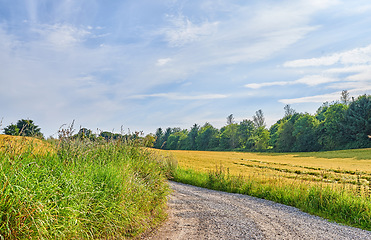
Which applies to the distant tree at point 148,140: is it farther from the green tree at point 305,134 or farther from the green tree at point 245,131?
the green tree at point 245,131

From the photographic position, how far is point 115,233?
545 centimetres

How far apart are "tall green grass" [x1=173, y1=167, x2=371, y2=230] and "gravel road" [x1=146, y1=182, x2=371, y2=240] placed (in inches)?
19.3

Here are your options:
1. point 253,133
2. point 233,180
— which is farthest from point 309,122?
point 233,180

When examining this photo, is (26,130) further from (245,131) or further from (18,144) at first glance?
(245,131)

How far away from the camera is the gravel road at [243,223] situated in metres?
6.61

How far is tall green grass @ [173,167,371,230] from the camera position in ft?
26.6

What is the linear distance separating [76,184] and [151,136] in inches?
191

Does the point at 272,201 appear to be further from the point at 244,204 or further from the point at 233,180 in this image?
the point at 233,180

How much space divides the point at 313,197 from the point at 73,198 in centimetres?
842

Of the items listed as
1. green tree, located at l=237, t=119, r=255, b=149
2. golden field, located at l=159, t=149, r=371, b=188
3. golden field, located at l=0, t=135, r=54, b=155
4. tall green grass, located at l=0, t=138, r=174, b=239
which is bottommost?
golden field, located at l=159, t=149, r=371, b=188

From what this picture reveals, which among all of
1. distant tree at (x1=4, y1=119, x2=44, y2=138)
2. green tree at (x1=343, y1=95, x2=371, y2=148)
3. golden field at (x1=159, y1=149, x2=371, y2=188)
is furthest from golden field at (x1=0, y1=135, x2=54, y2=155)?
green tree at (x1=343, y1=95, x2=371, y2=148)

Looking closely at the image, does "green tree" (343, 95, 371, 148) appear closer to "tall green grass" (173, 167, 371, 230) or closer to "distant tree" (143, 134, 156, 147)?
"tall green grass" (173, 167, 371, 230)

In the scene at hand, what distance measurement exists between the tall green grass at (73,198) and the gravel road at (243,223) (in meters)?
0.89

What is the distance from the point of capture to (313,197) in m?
9.56
